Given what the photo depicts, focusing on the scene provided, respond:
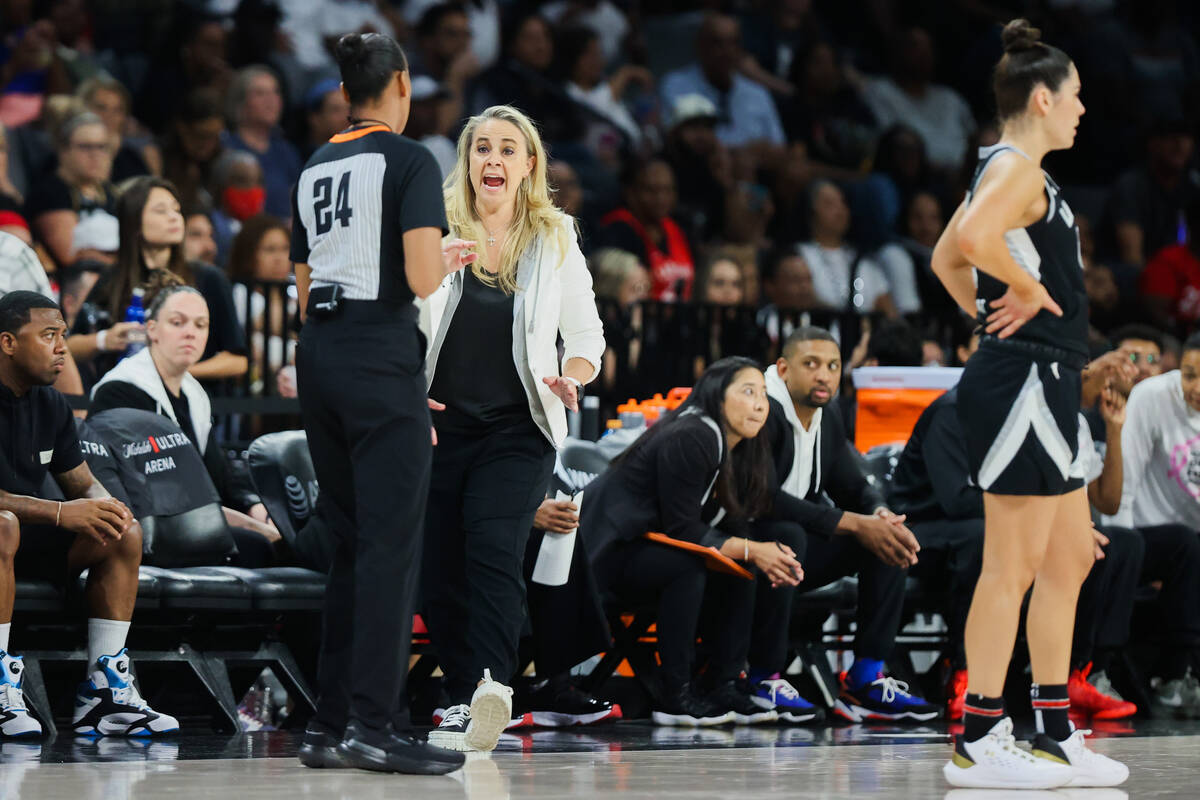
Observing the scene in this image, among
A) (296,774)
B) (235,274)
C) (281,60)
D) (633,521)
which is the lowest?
(296,774)

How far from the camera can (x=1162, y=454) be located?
7.53 metres

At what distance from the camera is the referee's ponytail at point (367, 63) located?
4234 mm

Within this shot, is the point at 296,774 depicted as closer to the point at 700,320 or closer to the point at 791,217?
the point at 700,320

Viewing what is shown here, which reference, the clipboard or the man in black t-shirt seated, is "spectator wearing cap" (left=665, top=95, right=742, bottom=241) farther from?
the man in black t-shirt seated

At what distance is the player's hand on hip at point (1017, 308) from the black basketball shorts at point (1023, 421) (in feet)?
0.20

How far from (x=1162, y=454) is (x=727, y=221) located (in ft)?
13.2

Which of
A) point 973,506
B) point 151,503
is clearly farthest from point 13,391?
point 973,506

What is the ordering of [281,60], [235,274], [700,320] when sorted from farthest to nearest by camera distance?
[281,60], [700,320], [235,274]

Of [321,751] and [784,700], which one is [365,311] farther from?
[784,700]

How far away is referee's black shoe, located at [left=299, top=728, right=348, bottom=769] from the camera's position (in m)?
4.28

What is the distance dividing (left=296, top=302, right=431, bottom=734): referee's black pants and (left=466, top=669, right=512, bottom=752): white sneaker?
47 centimetres

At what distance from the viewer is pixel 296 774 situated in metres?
4.23

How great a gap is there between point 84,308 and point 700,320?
3003 mm

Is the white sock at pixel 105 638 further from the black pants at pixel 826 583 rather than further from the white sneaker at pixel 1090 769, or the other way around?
the white sneaker at pixel 1090 769
